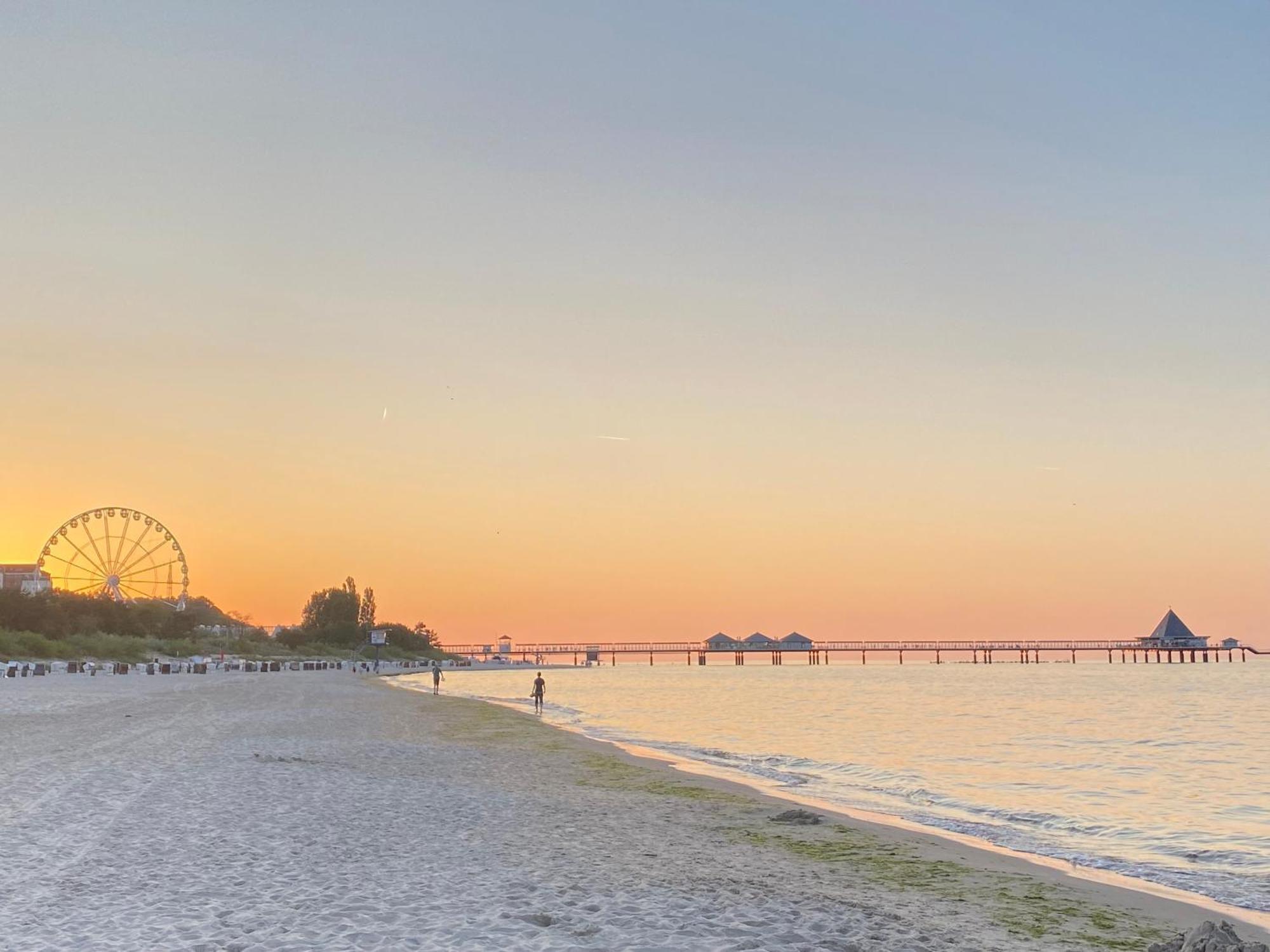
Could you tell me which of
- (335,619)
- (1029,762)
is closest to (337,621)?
(335,619)

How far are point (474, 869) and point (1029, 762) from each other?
24.8 m

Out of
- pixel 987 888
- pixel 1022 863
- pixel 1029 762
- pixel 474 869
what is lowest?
pixel 1029 762

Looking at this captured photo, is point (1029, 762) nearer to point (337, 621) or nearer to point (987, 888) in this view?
point (987, 888)

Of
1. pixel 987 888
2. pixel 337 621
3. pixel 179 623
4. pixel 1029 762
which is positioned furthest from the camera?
pixel 337 621

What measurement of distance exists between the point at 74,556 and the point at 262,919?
141247 mm

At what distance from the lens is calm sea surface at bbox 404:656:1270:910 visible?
672 inches

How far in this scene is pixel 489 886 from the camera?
36.1ft

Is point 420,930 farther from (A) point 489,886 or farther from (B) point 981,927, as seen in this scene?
(B) point 981,927

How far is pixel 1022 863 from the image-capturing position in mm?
14641

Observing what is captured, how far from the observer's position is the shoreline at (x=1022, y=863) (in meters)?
11.7

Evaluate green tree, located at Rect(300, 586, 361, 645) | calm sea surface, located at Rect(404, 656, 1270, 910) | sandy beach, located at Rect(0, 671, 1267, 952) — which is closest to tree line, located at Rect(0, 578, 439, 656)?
green tree, located at Rect(300, 586, 361, 645)

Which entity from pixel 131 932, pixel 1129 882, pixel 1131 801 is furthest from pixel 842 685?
pixel 131 932

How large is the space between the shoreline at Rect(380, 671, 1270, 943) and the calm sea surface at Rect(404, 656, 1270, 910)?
1.35ft

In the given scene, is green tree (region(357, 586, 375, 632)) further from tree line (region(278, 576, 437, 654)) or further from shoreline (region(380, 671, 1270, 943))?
shoreline (region(380, 671, 1270, 943))
